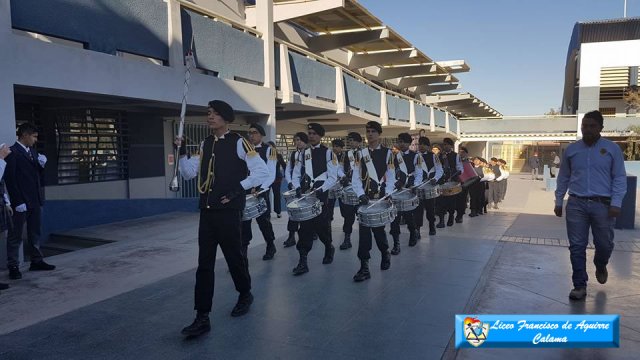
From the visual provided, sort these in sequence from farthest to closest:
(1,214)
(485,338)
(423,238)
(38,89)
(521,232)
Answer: (521,232) < (423,238) < (38,89) < (1,214) < (485,338)

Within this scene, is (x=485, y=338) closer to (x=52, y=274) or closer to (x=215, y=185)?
(x=215, y=185)

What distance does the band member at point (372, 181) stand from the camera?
19.5 ft

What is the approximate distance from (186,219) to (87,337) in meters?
6.77

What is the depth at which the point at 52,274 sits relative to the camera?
6148mm

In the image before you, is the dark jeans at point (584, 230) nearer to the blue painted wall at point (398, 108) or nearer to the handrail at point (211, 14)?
the handrail at point (211, 14)

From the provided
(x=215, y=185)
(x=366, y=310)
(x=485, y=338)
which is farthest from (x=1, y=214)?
(x=485, y=338)

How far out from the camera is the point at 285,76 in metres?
12.6

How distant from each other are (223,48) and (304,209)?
19.0 feet

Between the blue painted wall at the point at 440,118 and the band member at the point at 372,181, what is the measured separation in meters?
23.0

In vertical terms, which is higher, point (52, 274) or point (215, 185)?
point (215, 185)

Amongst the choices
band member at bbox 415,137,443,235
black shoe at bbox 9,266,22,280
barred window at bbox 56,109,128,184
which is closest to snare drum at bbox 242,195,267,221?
black shoe at bbox 9,266,22,280

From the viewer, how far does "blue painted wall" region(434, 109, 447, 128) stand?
28.8 m

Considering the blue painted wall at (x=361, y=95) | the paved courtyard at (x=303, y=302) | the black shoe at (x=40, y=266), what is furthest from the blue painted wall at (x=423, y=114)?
the black shoe at (x=40, y=266)

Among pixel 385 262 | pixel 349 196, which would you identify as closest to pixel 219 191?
pixel 349 196
